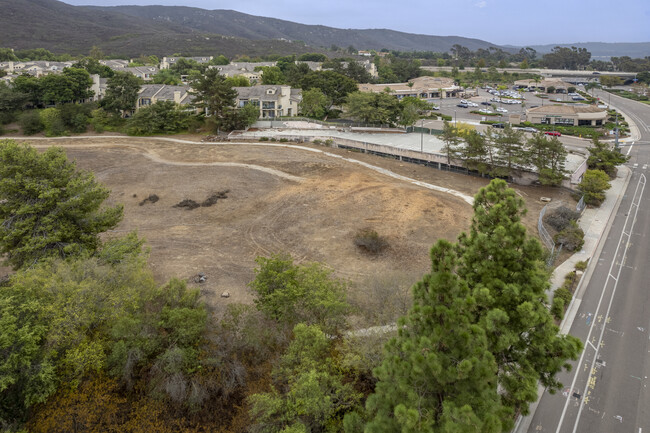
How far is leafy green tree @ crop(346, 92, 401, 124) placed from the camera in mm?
66188

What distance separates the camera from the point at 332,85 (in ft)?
263

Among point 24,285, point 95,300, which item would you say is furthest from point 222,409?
point 24,285

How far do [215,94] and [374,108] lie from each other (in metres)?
28.0

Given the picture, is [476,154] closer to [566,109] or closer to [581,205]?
[581,205]

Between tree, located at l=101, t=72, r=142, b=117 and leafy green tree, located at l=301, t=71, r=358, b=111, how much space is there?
33984 millimetres

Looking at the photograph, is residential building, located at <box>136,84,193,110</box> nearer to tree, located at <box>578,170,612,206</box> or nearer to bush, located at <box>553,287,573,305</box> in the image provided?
tree, located at <box>578,170,612,206</box>

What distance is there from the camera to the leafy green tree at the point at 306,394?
1286 centimetres

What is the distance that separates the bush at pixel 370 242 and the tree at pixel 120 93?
60237 mm

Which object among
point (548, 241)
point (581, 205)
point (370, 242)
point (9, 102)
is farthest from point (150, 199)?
point (9, 102)

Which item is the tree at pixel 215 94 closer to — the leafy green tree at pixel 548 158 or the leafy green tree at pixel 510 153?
the leafy green tree at pixel 510 153

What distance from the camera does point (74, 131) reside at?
68.1 meters

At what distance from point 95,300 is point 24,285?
122 inches

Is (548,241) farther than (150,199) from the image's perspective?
No

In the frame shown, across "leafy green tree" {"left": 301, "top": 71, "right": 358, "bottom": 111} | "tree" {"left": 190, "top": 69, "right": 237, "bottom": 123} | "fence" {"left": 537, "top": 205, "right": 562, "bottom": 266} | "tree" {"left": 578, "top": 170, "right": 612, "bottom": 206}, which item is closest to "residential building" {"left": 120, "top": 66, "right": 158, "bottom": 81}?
"tree" {"left": 190, "top": 69, "right": 237, "bottom": 123}
